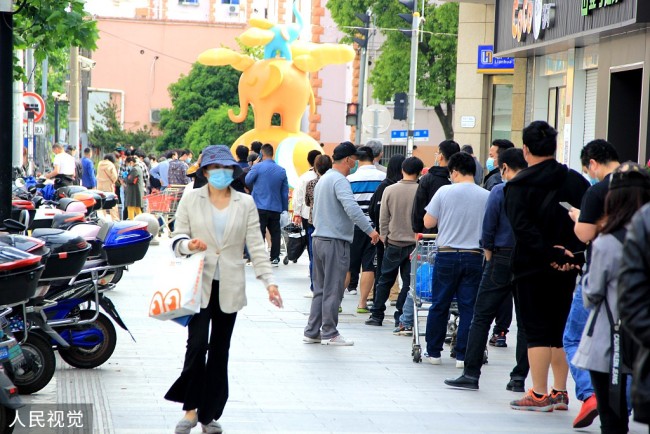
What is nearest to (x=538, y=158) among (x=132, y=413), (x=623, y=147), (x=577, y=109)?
(x=132, y=413)

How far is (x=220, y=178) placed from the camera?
758 centimetres

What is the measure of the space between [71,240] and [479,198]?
3.42 meters

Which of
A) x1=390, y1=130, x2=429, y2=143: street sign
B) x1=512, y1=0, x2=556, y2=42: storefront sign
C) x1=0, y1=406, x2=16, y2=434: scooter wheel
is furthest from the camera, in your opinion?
x1=390, y1=130, x2=429, y2=143: street sign

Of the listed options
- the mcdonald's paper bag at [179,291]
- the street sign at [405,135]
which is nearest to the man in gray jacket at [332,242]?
the mcdonald's paper bag at [179,291]

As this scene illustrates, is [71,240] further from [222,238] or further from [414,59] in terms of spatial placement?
[414,59]

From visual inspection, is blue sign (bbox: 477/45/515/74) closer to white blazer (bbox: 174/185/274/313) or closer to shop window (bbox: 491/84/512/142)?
shop window (bbox: 491/84/512/142)

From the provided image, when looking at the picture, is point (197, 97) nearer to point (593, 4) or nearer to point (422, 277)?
point (593, 4)

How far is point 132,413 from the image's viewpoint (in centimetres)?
820

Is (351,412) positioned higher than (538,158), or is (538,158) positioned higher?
(538,158)

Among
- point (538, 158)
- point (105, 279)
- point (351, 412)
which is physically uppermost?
point (538, 158)

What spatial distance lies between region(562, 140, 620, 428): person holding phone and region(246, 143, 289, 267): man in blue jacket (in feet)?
36.5

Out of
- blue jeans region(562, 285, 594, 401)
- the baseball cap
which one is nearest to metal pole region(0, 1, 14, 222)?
the baseball cap

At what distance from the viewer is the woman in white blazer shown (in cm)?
745

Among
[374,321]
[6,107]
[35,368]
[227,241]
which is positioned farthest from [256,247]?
[374,321]
